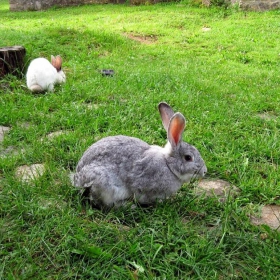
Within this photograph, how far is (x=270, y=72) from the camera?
6609mm

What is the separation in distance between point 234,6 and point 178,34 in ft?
11.5

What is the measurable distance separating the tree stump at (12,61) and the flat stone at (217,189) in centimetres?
394

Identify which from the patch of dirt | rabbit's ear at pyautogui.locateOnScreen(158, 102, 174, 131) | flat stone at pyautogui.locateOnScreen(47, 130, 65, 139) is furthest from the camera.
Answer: the patch of dirt

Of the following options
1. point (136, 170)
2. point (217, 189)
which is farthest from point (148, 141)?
point (136, 170)

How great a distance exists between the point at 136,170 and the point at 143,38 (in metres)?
7.97

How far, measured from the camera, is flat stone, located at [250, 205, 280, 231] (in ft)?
8.18

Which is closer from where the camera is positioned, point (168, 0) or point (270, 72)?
point (270, 72)

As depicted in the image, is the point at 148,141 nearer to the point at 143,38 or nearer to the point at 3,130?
the point at 3,130

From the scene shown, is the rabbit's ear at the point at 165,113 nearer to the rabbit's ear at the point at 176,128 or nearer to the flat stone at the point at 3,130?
the rabbit's ear at the point at 176,128

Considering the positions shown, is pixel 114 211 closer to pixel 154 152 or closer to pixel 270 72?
pixel 154 152

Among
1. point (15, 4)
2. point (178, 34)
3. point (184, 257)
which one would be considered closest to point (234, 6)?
point (178, 34)

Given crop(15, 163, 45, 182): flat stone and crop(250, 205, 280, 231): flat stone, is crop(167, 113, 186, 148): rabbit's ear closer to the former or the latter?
crop(250, 205, 280, 231): flat stone

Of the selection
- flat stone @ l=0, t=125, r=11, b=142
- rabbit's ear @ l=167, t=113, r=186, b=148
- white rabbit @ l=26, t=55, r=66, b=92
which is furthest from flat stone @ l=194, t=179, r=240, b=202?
white rabbit @ l=26, t=55, r=66, b=92

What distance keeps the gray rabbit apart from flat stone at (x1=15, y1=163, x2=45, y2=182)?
408mm
